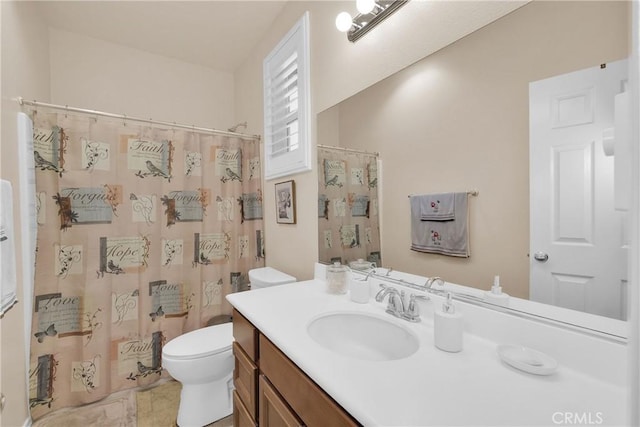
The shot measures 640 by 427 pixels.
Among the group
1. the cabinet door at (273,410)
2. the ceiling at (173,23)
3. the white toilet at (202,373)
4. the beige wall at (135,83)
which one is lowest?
the white toilet at (202,373)

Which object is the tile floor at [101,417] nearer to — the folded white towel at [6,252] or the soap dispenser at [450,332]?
the folded white towel at [6,252]

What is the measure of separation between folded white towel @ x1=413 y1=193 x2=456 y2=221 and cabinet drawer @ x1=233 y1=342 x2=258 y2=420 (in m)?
0.88

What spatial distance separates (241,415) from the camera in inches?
47.1

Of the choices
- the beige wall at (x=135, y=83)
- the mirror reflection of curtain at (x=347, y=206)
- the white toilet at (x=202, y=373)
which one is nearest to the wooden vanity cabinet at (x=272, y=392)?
the white toilet at (x=202, y=373)


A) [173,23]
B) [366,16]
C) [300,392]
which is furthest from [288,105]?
[300,392]

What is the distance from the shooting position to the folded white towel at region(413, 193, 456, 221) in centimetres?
99

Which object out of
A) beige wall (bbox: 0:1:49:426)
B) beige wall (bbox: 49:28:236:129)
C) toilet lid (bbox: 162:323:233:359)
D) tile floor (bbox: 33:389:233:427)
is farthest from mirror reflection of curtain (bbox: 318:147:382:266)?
beige wall (bbox: 49:28:236:129)

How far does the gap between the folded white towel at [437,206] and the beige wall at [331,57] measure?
541 millimetres

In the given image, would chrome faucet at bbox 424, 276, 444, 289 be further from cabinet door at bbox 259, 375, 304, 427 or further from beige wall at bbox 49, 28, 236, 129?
beige wall at bbox 49, 28, 236, 129

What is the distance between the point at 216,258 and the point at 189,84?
1.75m

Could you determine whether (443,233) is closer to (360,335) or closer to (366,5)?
(360,335)

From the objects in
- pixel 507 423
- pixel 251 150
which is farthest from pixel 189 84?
pixel 507 423

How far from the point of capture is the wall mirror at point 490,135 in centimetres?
68

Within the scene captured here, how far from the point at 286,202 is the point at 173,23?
5.33 ft
